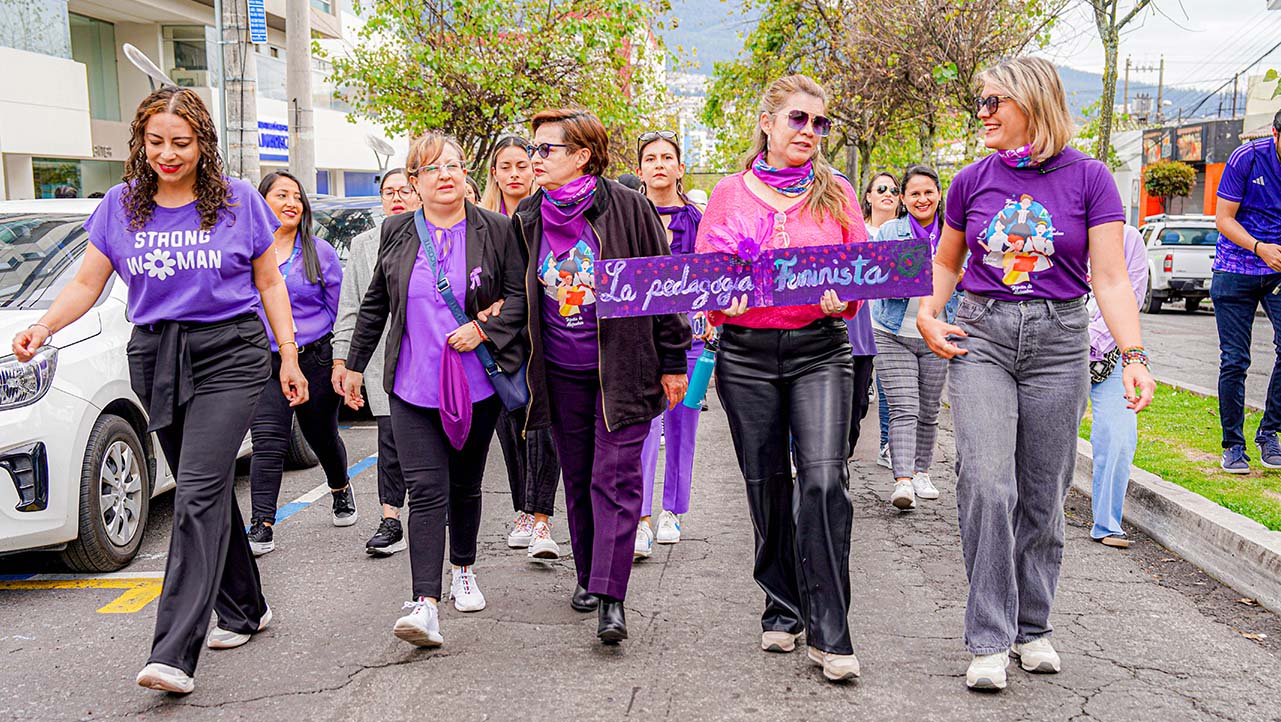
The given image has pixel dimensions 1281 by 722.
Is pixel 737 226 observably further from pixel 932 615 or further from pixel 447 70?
pixel 447 70

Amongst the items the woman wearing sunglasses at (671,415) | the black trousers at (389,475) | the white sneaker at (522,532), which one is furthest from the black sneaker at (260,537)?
the woman wearing sunglasses at (671,415)

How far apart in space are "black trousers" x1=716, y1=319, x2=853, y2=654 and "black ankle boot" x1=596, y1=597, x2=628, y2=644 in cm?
61

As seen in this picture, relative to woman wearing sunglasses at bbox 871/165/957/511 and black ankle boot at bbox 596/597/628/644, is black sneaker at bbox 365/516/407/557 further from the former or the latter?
woman wearing sunglasses at bbox 871/165/957/511

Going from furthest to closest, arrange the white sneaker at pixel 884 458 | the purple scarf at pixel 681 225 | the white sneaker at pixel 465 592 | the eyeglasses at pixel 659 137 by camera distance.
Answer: the white sneaker at pixel 884 458 < the eyeglasses at pixel 659 137 < the purple scarf at pixel 681 225 < the white sneaker at pixel 465 592

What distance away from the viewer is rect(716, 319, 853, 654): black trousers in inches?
164

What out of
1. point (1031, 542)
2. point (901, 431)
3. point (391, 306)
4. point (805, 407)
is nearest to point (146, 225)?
point (391, 306)

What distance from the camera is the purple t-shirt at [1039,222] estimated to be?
3.96m

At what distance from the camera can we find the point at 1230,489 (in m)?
6.54

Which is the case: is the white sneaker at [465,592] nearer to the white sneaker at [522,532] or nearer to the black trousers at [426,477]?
the black trousers at [426,477]

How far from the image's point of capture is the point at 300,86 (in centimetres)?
1496

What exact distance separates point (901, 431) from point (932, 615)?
2251 millimetres

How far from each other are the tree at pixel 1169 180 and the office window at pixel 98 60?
33942 millimetres

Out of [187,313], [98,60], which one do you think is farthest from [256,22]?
[98,60]

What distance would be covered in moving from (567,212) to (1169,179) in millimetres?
42481
